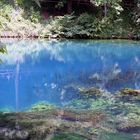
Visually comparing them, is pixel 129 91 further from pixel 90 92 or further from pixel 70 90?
pixel 70 90

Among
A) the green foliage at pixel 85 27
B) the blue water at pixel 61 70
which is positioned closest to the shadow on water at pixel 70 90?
the blue water at pixel 61 70

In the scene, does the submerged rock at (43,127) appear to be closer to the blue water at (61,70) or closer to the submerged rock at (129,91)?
the blue water at (61,70)

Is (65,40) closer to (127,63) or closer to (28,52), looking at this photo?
(28,52)

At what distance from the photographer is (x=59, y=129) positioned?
5.21 m

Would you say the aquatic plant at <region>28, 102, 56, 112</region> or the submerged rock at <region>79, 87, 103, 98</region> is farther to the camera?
the submerged rock at <region>79, 87, 103, 98</region>

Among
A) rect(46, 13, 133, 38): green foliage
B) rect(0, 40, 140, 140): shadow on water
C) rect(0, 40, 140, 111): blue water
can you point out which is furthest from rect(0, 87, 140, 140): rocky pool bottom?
rect(46, 13, 133, 38): green foliage

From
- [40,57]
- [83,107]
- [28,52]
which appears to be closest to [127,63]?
[40,57]

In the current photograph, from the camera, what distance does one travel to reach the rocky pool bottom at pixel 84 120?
16.0 feet

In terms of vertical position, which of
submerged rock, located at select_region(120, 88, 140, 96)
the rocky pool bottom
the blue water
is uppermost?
the rocky pool bottom

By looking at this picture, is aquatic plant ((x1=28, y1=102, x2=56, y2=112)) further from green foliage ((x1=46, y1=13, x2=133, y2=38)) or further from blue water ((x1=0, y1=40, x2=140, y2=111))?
green foliage ((x1=46, y1=13, x2=133, y2=38))

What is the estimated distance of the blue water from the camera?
998 centimetres

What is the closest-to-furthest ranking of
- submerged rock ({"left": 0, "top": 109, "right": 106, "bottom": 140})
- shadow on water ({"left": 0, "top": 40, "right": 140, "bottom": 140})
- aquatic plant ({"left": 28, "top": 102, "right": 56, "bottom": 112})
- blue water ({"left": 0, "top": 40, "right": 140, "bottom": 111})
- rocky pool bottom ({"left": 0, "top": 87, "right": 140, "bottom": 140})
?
submerged rock ({"left": 0, "top": 109, "right": 106, "bottom": 140}), rocky pool bottom ({"left": 0, "top": 87, "right": 140, "bottom": 140}), shadow on water ({"left": 0, "top": 40, "right": 140, "bottom": 140}), aquatic plant ({"left": 28, "top": 102, "right": 56, "bottom": 112}), blue water ({"left": 0, "top": 40, "right": 140, "bottom": 111})

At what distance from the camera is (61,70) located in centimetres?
1348

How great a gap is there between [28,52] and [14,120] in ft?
40.3
